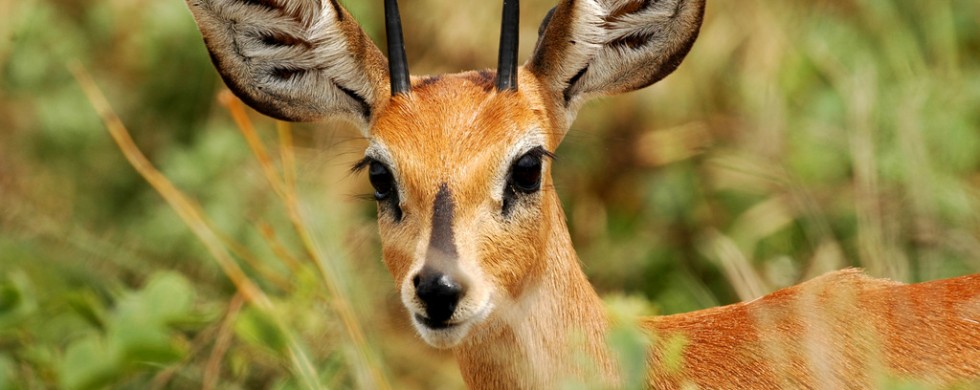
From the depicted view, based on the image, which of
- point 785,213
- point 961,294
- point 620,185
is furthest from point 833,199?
point 961,294

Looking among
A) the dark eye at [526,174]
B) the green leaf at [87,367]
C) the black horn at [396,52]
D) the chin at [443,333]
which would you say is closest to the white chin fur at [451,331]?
the chin at [443,333]

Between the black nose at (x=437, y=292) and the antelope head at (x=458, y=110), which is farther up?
the antelope head at (x=458, y=110)

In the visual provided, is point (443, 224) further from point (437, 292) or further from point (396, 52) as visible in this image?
point (396, 52)

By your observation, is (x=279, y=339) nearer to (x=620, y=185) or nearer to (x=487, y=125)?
(x=487, y=125)

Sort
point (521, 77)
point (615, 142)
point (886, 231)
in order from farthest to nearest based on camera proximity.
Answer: point (615, 142), point (886, 231), point (521, 77)

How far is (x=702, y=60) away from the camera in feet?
20.8

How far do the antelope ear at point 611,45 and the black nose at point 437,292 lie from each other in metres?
0.82

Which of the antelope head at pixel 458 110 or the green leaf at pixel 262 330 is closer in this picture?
the antelope head at pixel 458 110

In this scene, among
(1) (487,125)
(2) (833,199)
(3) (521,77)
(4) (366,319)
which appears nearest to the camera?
(1) (487,125)

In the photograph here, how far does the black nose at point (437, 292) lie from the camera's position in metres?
3.13

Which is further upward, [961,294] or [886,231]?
[886,231]

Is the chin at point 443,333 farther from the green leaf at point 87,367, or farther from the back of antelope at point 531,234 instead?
the green leaf at point 87,367

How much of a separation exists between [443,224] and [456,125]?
0.32 m

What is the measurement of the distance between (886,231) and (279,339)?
230cm
